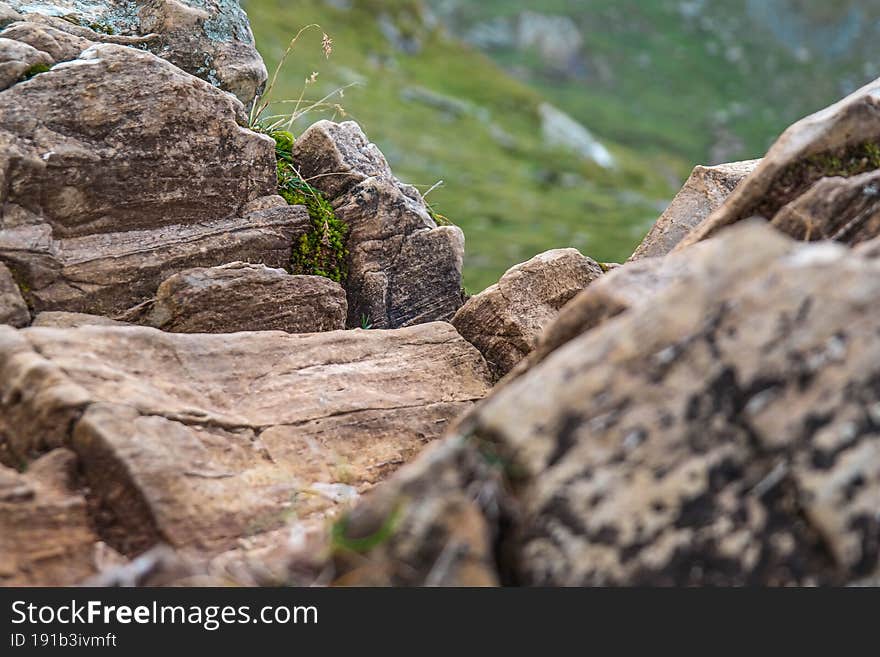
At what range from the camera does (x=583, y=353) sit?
794 cm

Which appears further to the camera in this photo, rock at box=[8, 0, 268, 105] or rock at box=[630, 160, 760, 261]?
rock at box=[630, 160, 760, 261]

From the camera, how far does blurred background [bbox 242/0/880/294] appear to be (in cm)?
7425

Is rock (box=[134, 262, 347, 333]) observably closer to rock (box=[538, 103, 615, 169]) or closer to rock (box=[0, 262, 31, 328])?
rock (box=[0, 262, 31, 328])

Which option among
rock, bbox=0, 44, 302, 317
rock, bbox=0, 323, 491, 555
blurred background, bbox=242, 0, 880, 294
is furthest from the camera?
blurred background, bbox=242, 0, 880, 294

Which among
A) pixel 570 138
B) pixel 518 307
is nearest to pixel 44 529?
pixel 518 307

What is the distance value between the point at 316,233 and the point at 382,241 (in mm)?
1185

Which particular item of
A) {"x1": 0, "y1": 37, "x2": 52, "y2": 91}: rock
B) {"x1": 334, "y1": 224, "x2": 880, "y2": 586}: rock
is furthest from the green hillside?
{"x1": 334, "y1": 224, "x2": 880, "y2": 586}: rock

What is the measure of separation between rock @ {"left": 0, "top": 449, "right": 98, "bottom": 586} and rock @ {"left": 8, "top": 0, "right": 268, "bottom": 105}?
8.30 m

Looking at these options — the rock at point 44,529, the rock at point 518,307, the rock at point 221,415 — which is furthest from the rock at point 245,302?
the rock at point 44,529

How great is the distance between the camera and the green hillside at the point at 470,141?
2795 inches

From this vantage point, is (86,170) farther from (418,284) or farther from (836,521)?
(836,521)

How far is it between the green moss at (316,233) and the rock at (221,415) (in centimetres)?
206

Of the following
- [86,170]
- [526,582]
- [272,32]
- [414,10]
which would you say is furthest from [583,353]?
[414,10]

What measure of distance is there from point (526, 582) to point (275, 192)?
9.33 meters
